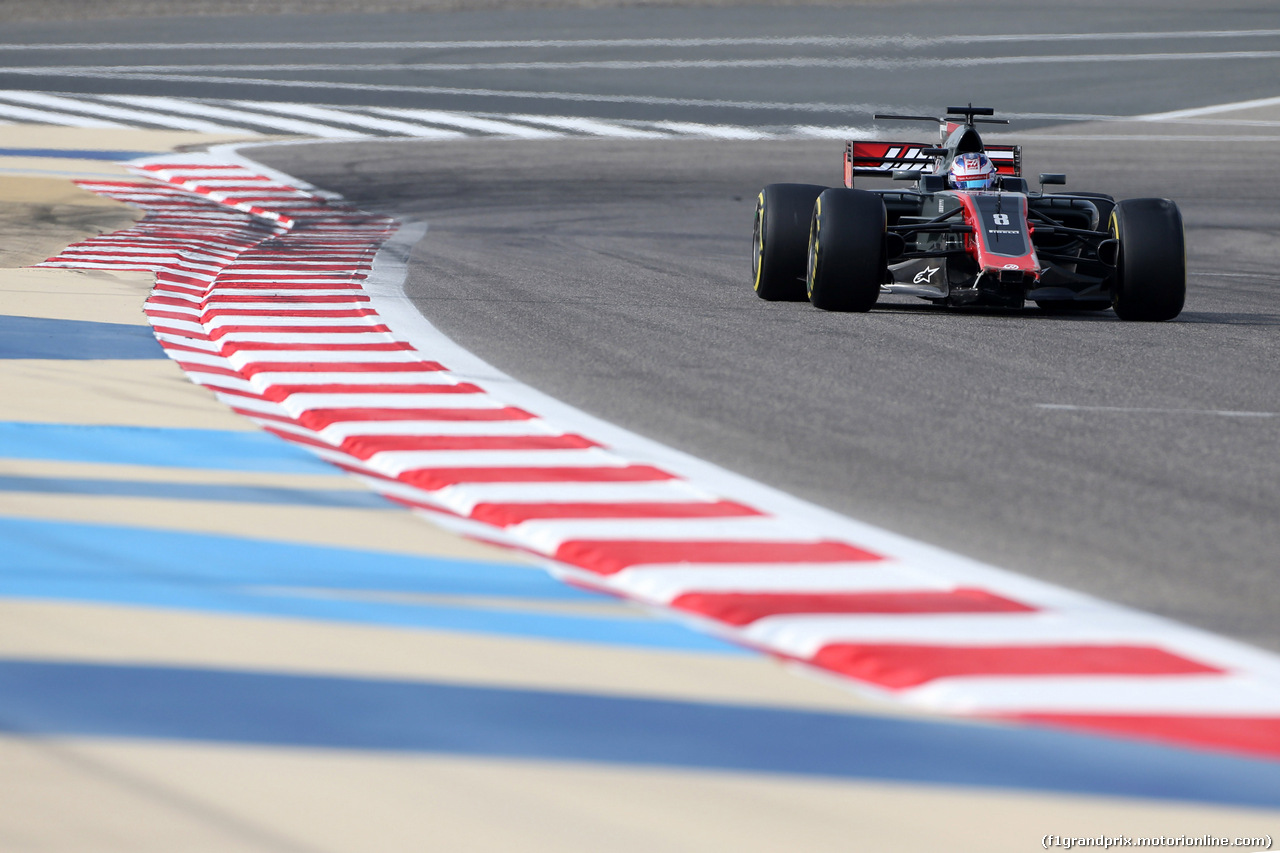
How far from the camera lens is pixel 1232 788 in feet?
9.11

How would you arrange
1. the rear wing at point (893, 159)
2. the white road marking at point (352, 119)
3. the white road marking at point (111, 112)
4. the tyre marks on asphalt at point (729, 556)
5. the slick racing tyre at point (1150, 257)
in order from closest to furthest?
1. the tyre marks on asphalt at point (729, 556)
2. the slick racing tyre at point (1150, 257)
3. the rear wing at point (893, 159)
4. the white road marking at point (111, 112)
5. the white road marking at point (352, 119)

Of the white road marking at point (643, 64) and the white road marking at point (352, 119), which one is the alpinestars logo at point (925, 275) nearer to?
the white road marking at point (352, 119)

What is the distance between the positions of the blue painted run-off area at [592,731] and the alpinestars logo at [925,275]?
22.6ft

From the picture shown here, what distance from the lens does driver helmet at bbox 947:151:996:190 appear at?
9906 millimetres

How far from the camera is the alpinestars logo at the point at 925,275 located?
9703 mm

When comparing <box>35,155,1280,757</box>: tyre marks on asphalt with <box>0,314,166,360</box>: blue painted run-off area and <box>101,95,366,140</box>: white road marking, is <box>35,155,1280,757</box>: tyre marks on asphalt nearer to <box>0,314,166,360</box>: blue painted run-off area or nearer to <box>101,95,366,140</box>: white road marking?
<box>0,314,166,360</box>: blue painted run-off area

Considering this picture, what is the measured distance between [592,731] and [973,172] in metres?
7.54

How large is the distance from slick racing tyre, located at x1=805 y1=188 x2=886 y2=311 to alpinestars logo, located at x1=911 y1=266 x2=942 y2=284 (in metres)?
0.44

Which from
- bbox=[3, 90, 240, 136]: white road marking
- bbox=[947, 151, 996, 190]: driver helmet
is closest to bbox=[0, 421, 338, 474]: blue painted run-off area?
bbox=[947, 151, 996, 190]: driver helmet

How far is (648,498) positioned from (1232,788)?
229cm

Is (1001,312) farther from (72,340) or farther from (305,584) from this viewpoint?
(305,584)

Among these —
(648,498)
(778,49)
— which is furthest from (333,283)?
(778,49)

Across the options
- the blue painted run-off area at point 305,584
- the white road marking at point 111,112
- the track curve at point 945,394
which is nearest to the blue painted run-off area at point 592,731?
the blue painted run-off area at point 305,584

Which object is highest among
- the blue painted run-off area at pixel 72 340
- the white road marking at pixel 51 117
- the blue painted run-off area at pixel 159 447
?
the blue painted run-off area at pixel 159 447
